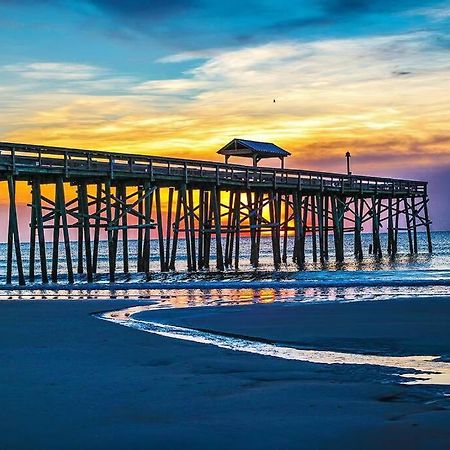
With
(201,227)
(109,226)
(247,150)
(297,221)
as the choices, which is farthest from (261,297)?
(247,150)

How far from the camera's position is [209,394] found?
786 centimetres

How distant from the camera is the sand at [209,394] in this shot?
20.7ft

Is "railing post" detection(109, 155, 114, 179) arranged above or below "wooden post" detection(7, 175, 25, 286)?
above

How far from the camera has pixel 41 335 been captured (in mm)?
12727

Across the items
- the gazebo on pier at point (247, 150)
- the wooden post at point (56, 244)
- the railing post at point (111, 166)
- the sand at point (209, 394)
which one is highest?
the gazebo on pier at point (247, 150)

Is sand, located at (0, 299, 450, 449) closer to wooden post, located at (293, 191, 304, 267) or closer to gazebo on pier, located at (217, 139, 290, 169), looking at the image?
wooden post, located at (293, 191, 304, 267)

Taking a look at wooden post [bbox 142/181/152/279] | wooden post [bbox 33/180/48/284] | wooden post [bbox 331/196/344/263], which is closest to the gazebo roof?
wooden post [bbox 331/196/344/263]

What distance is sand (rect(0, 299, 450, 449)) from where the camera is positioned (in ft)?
20.7

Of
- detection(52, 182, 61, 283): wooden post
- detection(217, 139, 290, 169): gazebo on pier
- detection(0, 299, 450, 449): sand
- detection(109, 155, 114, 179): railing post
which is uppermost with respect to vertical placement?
detection(217, 139, 290, 169): gazebo on pier

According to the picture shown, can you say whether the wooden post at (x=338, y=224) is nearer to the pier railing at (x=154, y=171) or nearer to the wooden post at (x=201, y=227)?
the pier railing at (x=154, y=171)

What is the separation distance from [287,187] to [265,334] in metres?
30.0

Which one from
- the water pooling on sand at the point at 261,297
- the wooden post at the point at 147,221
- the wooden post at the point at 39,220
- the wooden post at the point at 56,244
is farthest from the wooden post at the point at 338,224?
the wooden post at the point at 39,220

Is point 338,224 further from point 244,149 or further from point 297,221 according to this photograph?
point 244,149

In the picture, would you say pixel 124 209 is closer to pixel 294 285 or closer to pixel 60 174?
pixel 60 174
